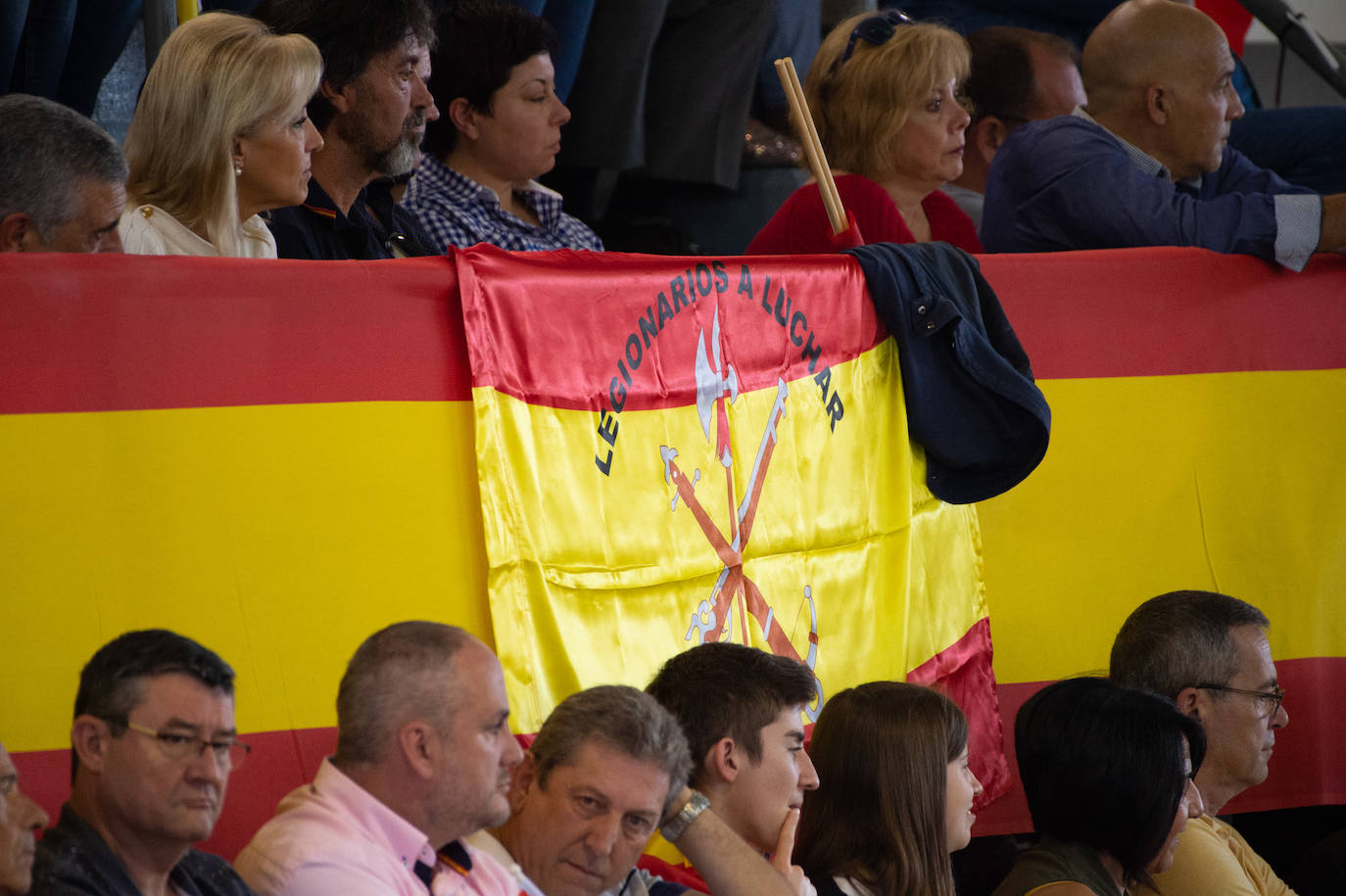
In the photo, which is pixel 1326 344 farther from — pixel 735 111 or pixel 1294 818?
pixel 735 111

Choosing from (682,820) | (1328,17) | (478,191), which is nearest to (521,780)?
(682,820)

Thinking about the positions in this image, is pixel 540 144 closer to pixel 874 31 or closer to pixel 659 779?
pixel 874 31

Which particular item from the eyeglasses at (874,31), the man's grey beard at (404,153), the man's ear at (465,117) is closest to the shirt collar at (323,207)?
the man's grey beard at (404,153)

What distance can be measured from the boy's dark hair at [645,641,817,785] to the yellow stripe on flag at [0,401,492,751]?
31cm

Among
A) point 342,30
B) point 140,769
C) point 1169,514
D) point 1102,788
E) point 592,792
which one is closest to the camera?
point 140,769

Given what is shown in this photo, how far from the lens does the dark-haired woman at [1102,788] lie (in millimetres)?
2805

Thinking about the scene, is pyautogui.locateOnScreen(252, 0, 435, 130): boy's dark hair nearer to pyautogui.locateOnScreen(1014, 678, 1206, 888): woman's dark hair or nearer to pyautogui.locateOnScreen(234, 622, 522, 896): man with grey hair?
pyautogui.locateOnScreen(234, 622, 522, 896): man with grey hair

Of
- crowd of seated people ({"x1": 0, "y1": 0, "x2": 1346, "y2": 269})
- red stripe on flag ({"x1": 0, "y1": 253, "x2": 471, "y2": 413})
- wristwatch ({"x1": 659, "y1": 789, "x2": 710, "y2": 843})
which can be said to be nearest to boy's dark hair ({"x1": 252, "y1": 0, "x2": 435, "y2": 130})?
crowd of seated people ({"x1": 0, "y1": 0, "x2": 1346, "y2": 269})

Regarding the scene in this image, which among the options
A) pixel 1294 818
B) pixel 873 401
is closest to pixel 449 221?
pixel 873 401

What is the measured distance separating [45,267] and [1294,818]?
3.27m

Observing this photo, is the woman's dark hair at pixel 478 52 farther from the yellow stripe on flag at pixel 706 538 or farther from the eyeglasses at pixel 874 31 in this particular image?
the yellow stripe on flag at pixel 706 538

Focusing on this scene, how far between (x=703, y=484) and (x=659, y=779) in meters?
0.81

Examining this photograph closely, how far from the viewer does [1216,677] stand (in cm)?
334

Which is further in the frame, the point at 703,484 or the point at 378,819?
the point at 703,484
